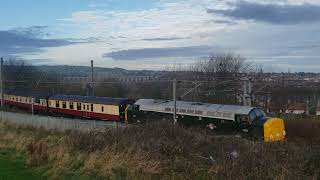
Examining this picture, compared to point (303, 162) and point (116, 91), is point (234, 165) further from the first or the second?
point (116, 91)

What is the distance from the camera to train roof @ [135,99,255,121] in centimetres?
3198

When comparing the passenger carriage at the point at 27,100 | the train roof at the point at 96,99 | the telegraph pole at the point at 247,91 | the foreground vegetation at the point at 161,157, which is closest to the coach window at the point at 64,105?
the train roof at the point at 96,99

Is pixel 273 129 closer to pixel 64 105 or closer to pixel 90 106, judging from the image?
pixel 90 106

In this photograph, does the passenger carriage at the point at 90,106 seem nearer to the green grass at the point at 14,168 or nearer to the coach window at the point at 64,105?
the coach window at the point at 64,105

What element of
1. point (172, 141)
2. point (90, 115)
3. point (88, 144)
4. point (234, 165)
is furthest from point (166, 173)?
point (90, 115)

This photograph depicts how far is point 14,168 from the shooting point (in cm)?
1781

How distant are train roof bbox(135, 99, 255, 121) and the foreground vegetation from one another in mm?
11021

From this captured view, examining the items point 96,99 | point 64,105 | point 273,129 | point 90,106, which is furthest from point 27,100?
point 273,129

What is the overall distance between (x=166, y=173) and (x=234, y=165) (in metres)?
2.10

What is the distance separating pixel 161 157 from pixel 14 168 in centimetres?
567

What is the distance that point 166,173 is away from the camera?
1421cm

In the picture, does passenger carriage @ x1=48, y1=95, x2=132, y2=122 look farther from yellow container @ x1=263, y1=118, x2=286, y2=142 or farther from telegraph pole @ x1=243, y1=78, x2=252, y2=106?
yellow container @ x1=263, y1=118, x2=286, y2=142

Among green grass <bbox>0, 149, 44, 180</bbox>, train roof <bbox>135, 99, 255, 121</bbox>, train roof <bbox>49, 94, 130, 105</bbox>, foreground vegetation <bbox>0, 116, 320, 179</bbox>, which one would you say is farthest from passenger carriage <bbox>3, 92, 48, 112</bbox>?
green grass <bbox>0, 149, 44, 180</bbox>

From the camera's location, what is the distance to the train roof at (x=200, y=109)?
3198 cm
